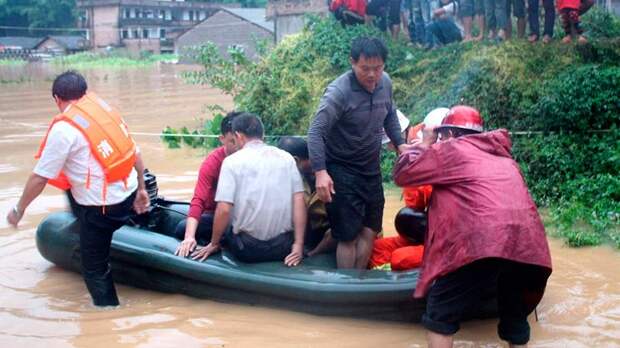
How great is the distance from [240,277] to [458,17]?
280 inches

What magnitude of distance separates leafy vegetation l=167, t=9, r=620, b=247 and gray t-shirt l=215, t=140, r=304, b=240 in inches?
110

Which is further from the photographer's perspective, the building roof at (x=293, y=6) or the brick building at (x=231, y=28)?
the brick building at (x=231, y=28)

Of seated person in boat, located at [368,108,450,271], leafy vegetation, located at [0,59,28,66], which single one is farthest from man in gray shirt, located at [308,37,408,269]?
leafy vegetation, located at [0,59,28,66]

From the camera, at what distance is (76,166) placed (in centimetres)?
491

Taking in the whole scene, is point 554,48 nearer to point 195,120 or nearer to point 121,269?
point 121,269

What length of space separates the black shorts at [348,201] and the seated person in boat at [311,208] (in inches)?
11.2

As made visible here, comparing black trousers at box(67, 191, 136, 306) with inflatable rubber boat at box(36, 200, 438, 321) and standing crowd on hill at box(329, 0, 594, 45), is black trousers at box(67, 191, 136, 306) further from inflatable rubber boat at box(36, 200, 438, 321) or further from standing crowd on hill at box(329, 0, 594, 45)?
standing crowd on hill at box(329, 0, 594, 45)

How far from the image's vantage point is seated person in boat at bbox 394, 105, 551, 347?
3.47 m

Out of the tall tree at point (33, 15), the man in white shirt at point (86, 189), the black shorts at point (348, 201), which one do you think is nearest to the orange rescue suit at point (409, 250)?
the black shorts at point (348, 201)

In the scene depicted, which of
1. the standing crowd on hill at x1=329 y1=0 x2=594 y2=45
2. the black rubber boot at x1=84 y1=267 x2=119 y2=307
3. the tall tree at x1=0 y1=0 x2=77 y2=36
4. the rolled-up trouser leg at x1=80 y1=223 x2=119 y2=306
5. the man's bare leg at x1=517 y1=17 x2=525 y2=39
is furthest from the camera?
the tall tree at x1=0 y1=0 x2=77 y2=36

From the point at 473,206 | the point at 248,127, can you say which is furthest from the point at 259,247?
the point at 473,206

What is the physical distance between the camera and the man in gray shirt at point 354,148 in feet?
15.8

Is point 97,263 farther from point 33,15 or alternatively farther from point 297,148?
point 33,15

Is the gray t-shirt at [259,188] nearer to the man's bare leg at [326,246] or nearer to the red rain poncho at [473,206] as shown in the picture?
the man's bare leg at [326,246]
